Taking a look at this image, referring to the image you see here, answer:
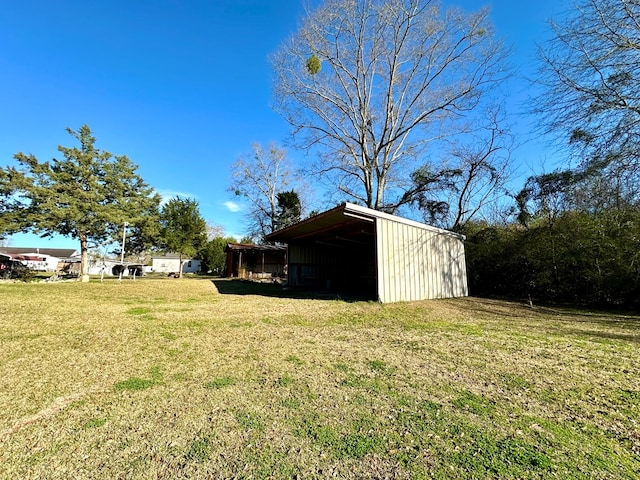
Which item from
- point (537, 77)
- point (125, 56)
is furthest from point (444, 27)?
point (125, 56)

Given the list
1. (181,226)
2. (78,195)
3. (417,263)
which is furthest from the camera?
(181,226)

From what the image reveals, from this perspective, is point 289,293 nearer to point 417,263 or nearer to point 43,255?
point 417,263

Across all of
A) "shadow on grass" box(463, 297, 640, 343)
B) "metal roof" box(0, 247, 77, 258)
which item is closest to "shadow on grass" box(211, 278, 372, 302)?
"shadow on grass" box(463, 297, 640, 343)

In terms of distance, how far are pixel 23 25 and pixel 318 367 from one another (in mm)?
10170

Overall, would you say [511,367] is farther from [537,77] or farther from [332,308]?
[537,77]

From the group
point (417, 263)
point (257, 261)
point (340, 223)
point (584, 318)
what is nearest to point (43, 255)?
point (257, 261)

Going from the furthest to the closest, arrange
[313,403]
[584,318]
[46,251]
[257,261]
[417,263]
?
[46,251] → [257,261] → [417,263] → [584,318] → [313,403]

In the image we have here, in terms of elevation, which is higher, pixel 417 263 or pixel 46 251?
pixel 46 251

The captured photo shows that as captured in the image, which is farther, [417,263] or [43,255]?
[43,255]

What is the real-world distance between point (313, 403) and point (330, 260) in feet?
39.3

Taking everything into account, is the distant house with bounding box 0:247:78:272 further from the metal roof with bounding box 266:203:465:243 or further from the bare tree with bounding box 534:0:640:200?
the bare tree with bounding box 534:0:640:200

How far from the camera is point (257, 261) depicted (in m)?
22.3

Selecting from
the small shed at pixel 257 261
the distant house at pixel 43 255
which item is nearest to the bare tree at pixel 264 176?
the small shed at pixel 257 261

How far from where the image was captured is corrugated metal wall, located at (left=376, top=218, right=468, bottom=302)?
8.02 metres
